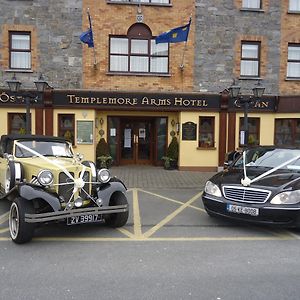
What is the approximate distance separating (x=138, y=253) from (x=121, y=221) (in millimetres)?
1297

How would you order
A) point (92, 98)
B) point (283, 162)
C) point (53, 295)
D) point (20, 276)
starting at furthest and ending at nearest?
point (92, 98) < point (283, 162) < point (20, 276) < point (53, 295)

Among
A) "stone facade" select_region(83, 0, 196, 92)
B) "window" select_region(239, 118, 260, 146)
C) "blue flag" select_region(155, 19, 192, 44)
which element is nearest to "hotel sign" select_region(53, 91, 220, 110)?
"stone facade" select_region(83, 0, 196, 92)

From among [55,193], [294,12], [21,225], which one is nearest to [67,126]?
[55,193]

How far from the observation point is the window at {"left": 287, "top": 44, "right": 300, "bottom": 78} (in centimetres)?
1549

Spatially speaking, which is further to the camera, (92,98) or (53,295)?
(92,98)

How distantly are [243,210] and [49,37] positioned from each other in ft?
37.7

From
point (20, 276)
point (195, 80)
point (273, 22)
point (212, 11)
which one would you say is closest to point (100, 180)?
point (20, 276)

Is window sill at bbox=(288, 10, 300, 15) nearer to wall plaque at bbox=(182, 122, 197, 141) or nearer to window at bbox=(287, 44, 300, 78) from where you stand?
window at bbox=(287, 44, 300, 78)

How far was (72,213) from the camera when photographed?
5531mm

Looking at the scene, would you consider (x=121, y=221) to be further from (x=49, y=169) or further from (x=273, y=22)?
(x=273, y=22)

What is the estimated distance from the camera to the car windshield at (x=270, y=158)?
7.17 m

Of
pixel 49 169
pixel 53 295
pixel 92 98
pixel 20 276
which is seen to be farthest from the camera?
pixel 92 98

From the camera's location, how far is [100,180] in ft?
20.9

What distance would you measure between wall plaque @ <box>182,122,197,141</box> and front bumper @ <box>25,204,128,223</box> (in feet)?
29.9
